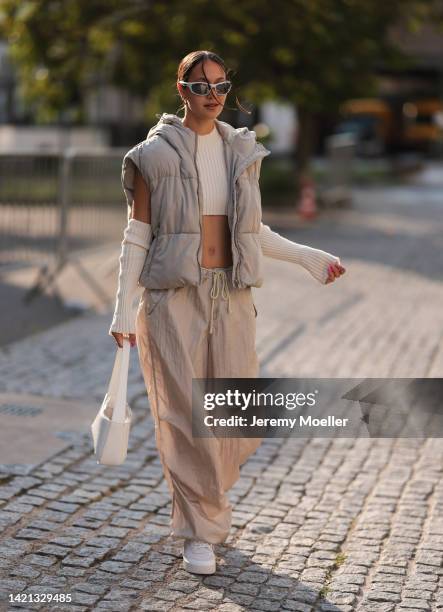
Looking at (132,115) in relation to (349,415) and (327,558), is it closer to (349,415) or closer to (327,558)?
(349,415)

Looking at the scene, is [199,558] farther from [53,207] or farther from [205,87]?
[53,207]

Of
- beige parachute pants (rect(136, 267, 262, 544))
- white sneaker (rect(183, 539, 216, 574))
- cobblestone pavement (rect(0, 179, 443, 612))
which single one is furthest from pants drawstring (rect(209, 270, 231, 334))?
cobblestone pavement (rect(0, 179, 443, 612))

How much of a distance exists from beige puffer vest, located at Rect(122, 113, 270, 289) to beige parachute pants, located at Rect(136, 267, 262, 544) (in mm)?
91

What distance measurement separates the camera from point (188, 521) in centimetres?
468

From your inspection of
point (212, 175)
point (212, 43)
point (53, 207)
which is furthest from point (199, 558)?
point (212, 43)

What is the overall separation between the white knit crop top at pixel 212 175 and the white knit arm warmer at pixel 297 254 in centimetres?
28


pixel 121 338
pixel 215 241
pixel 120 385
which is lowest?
pixel 120 385

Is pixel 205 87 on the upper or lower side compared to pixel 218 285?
upper

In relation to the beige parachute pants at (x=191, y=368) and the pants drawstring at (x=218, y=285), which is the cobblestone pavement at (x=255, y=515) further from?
the pants drawstring at (x=218, y=285)

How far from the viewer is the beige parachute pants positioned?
4641 mm

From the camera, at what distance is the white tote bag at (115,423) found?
14.8 ft

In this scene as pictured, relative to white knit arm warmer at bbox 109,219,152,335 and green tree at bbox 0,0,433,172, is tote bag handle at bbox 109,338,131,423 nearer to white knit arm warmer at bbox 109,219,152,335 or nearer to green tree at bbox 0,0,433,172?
white knit arm warmer at bbox 109,219,152,335

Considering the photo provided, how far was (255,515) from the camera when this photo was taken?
18.4 feet

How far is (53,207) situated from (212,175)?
7716mm
